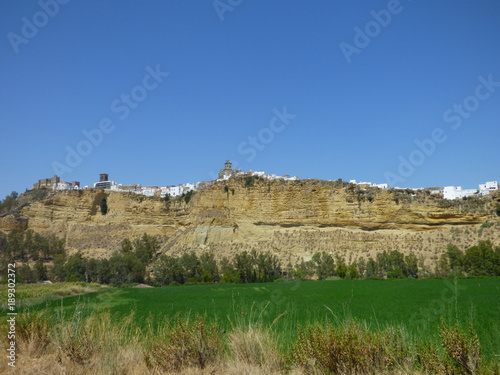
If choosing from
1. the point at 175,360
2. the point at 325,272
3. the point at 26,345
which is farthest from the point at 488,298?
the point at 325,272

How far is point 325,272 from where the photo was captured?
37.9 m

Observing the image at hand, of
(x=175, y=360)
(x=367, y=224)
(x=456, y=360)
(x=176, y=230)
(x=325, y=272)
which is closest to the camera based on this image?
(x=456, y=360)

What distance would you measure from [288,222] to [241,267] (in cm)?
907

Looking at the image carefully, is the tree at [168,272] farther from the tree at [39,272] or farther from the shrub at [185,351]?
the shrub at [185,351]

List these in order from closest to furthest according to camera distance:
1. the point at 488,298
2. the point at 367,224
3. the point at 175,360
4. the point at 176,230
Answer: the point at 175,360 → the point at 488,298 → the point at 367,224 → the point at 176,230

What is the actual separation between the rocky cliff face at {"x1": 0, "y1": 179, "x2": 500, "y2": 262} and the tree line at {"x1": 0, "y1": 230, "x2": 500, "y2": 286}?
2.30 metres

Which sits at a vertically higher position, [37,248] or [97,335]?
[37,248]

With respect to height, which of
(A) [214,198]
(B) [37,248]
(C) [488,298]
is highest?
(A) [214,198]

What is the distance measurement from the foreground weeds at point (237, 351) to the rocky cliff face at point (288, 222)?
116 feet

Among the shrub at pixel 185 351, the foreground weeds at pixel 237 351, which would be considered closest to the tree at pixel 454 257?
the foreground weeds at pixel 237 351

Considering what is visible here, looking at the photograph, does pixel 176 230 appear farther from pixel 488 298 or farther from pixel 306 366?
pixel 306 366

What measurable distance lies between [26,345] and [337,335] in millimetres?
5449

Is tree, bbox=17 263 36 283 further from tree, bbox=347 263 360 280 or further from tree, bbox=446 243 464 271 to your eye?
tree, bbox=446 243 464 271

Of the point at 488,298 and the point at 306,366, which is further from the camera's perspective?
the point at 488,298
